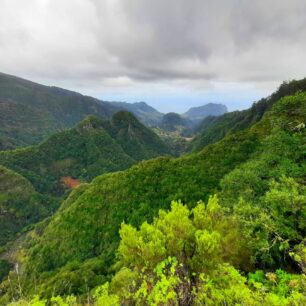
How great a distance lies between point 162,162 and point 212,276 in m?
76.2

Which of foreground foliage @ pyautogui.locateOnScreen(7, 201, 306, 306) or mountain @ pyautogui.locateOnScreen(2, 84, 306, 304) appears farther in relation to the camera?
mountain @ pyautogui.locateOnScreen(2, 84, 306, 304)

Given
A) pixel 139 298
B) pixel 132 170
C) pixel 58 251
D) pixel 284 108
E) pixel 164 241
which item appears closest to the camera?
pixel 139 298

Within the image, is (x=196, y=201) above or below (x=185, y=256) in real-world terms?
below

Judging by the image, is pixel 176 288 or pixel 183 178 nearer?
pixel 176 288

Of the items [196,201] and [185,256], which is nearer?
[185,256]

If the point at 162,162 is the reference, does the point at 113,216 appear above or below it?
below

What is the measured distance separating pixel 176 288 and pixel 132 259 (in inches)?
320

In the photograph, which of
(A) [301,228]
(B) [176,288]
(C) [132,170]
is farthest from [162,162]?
(B) [176,288]

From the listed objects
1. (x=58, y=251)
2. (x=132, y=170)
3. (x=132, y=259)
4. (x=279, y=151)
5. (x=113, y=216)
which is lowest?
(x=58, y=251)

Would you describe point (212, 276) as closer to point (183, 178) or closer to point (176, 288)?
point (176, 288)

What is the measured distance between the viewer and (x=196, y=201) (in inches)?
3029

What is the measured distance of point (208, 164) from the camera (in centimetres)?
9038

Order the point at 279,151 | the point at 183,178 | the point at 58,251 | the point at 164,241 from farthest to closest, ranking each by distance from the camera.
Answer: the point at 58,251 → the point at 183,178 → the point at 279,151 → the point at 164,241

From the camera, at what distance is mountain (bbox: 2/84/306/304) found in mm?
31359
